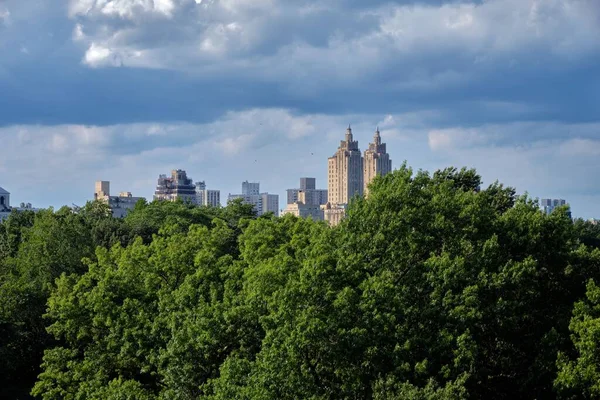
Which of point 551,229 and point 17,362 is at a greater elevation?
point 551,229

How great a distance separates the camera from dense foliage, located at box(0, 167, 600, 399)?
28750 mm

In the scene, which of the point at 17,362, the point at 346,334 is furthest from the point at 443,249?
the point at 17,362

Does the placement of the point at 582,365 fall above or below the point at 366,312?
below

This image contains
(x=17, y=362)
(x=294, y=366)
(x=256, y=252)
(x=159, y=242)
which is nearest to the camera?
(x=294, y=366)

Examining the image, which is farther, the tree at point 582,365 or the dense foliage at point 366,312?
the tree at point 582,365

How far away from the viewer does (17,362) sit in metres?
47.8

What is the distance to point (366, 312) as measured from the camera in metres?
28.9

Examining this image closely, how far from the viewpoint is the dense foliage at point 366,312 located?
94.3 ft

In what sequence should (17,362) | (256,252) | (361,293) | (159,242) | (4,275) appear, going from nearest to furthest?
(361,293), (256,252), (159,242), (17,362), (4,275)

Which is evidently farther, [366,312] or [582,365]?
[582,365]

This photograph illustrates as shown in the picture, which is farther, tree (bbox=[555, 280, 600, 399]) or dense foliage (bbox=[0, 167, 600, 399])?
tree (bbox=[555, 280, 600, 399])

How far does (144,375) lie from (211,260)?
6.37 m

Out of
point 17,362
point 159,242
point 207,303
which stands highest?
point 159,242

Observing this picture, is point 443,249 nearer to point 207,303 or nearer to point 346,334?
point 346,334
